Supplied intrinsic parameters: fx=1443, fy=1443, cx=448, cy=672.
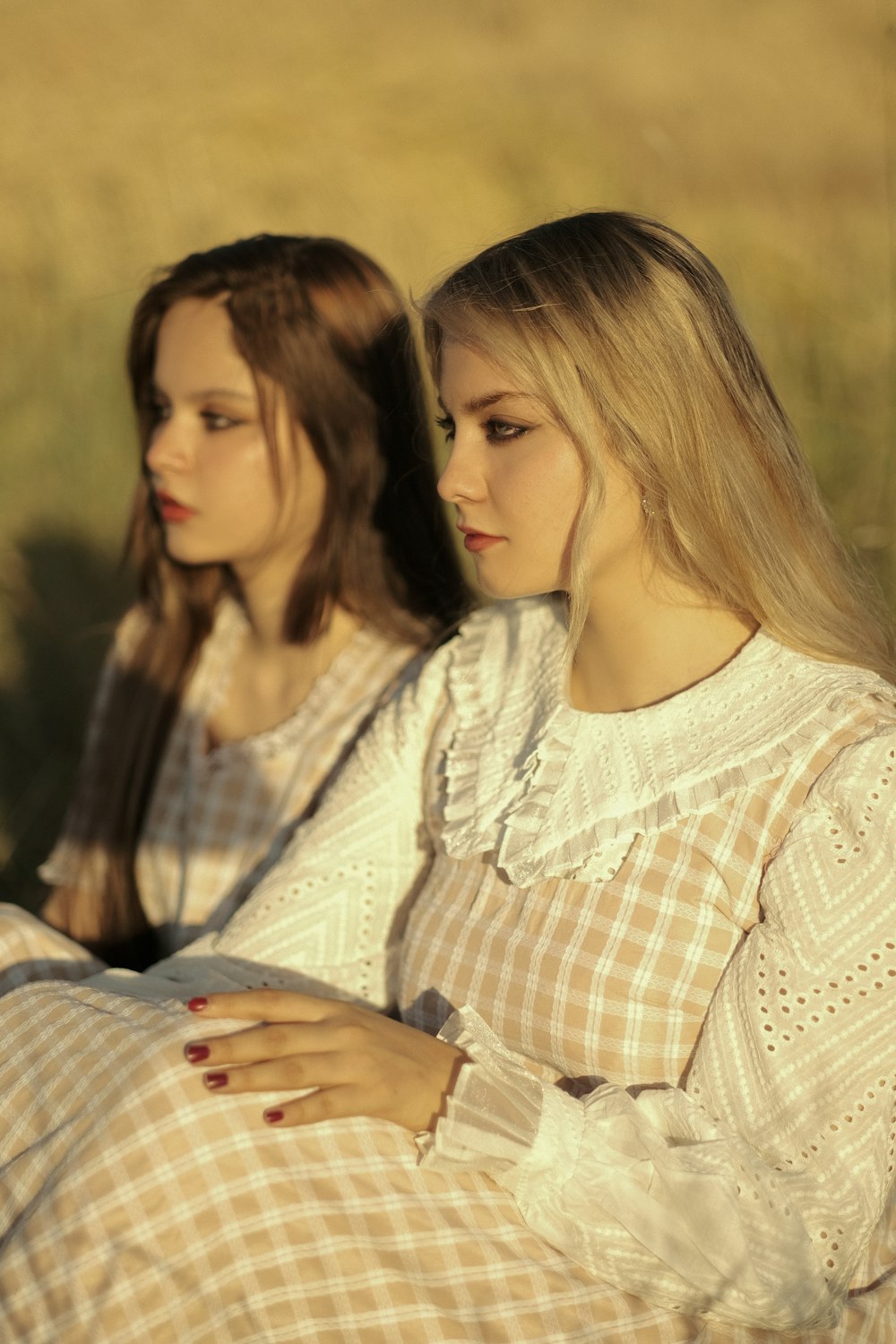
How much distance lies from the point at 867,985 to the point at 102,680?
2232 mm

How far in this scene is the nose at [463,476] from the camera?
234cm

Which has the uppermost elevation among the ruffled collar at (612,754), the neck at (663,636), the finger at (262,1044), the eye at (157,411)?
the eye at (157,411)

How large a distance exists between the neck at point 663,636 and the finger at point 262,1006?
725 millimetres

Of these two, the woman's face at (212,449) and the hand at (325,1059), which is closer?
the hand at (325,1059)

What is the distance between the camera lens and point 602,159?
214 inches

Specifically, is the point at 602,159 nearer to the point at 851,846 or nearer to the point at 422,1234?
the point at 851,846

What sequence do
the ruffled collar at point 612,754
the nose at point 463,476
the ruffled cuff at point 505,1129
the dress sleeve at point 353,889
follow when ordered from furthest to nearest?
the dress sleeve at point 353,889
the nose at point 463,476
the ruffled collar at point 612,754
the ruffled cuff at point 505,1129

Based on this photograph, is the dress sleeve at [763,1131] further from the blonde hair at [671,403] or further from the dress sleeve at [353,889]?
the dress sleeve at [353,889]

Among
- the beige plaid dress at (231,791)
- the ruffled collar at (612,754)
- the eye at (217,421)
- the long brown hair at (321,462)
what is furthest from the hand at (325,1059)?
the eye at (217,421)

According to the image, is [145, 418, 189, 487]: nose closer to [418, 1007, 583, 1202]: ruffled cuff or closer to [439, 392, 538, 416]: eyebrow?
[439, 392, 538, 416]: eyebrow

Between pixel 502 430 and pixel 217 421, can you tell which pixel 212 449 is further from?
pixel 502 430

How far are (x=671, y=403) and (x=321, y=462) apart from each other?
1.23 m

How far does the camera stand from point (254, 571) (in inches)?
134

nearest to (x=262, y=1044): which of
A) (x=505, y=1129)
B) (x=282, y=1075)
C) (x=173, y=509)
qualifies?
(x=282, y=1075)
